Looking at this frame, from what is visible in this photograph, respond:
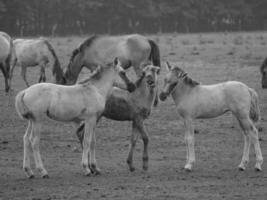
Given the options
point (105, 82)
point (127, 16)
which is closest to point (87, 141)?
point (105, 82)

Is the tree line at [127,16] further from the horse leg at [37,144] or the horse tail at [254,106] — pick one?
the horse leg at [37,144]

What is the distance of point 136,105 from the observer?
12.0 m

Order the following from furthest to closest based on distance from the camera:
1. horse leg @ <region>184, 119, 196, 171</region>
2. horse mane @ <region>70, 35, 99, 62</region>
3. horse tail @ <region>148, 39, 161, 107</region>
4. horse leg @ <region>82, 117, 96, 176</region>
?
1. horse tail @ <region>148, 39, 161, 107</region>
2. horse mane @ <region>70, 35, 99, 62</region>
3. horse leg @ <region>184, 119, 196, 171</region>
4. horse leg @ <region>82, 117, 96, 176</region>

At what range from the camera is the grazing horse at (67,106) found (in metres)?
11.0

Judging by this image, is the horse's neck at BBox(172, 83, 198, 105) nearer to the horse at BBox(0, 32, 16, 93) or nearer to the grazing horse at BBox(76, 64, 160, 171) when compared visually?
the grazing horse at BBox(76, 64, 160, 171)

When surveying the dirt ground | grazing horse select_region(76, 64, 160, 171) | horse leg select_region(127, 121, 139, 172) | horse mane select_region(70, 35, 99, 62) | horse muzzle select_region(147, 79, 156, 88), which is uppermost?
horse mane select_region(70, 35, 99, 62)

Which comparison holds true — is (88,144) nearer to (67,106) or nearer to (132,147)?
(67,106)

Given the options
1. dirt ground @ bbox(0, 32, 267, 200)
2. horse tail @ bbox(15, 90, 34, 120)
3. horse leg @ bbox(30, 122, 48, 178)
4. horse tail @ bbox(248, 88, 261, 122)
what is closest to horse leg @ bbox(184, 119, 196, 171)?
dirt ground @ bbox(0, 32, 267, 200)

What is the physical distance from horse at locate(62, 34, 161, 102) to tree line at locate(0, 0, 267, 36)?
3859cm

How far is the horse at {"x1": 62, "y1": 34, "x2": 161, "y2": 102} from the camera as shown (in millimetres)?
18312

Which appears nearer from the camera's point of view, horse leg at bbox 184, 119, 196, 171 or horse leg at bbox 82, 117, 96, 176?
horse leg at bbox 82, 117, 96, 176

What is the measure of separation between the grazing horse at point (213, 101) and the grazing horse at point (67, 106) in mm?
835

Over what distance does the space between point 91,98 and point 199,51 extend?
2383 centimetres

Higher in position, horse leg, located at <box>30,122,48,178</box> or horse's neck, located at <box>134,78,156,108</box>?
horse's neck, located at <box>134,78,156,108</box>
